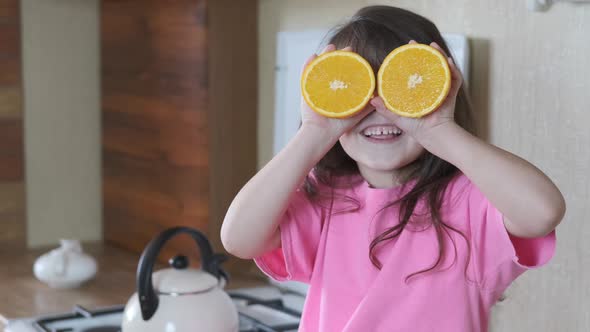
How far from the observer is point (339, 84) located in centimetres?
88

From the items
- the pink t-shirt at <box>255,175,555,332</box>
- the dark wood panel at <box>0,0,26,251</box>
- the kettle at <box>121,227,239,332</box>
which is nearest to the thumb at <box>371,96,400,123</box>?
the pink t-shirt at <box>255,175,555,332</box>

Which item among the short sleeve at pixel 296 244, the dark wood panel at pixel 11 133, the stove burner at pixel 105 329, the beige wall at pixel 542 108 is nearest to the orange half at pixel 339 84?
the short sleeve at pixel 296 244

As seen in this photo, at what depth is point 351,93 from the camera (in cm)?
89

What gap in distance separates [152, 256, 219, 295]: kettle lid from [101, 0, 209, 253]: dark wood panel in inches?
17.4

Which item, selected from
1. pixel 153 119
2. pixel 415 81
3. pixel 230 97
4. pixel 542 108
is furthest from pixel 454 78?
pixel 153 119

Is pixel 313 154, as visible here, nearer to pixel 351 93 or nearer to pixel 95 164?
pixel 351 93

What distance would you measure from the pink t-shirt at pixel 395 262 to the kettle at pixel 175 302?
13.4 inches

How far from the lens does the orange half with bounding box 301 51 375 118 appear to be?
883mm

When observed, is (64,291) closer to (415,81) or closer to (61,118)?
(61,118)

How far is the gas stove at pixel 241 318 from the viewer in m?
1.45

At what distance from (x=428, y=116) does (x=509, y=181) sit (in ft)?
0.32

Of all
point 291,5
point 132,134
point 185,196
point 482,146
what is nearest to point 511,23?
point 482,146

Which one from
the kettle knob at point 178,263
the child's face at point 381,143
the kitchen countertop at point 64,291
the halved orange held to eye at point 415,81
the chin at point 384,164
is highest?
the halved orange held to eye at point 415,81

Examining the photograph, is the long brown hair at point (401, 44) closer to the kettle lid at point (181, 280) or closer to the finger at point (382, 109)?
the finger at point (382, 109)
